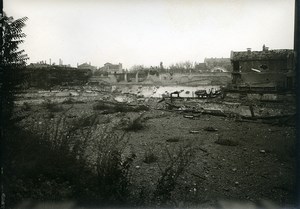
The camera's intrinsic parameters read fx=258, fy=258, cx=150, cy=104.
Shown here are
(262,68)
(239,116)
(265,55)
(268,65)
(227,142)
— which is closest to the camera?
(227,142)

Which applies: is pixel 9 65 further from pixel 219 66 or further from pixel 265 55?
pixel 219 66

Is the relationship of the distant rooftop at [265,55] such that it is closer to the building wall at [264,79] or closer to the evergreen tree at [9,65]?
the building wall at [264,79]

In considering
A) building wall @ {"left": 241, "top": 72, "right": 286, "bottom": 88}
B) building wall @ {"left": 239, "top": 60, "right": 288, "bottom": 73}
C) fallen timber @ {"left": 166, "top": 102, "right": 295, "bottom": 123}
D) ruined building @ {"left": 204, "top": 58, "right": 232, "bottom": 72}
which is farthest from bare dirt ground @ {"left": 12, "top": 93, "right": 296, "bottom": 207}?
ruined building @ {"left": 204, "top": 58, "right": 232, "bottom": 72}

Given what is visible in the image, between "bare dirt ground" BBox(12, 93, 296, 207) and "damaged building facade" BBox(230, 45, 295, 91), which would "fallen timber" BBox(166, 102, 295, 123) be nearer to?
"bare dirt ground" BBox(12, 93, 296, 207)

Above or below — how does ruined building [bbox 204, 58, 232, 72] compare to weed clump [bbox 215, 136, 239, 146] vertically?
above

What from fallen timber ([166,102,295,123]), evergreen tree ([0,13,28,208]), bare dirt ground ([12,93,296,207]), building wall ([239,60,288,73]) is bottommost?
bare dirt ground ([12,93,296,207])

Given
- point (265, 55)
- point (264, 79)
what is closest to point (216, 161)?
point (264, 79)

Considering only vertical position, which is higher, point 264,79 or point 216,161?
point 264,79

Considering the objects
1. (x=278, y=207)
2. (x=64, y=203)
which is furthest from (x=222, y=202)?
(x=64, y=203)
